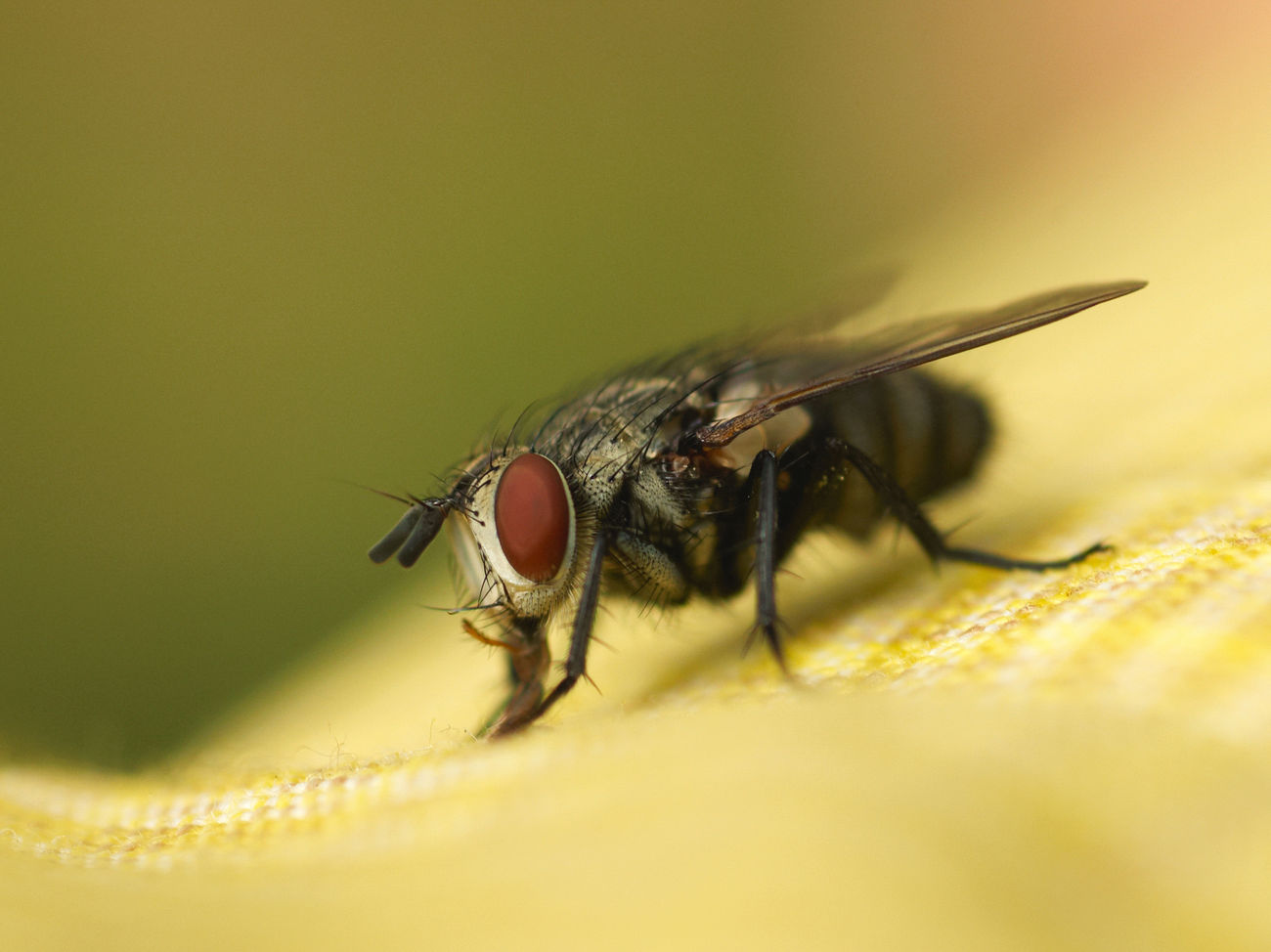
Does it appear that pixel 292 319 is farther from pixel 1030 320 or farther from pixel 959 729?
pixel 959 729

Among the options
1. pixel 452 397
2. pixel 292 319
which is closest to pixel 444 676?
pixel 452 397

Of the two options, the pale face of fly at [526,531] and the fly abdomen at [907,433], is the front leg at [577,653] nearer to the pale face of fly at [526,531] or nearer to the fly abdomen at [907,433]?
the pale face of fly at [526,531]

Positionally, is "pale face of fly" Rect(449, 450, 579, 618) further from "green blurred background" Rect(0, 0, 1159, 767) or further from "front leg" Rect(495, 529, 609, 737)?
"green blurred background" Rect(0, 0, 1159, 767)

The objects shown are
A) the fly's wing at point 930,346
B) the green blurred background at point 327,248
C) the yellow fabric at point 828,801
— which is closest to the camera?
the yellow fabric at point 828,801

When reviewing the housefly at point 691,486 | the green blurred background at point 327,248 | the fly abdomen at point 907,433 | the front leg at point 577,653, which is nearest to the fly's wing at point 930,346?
the housefly at point 691,486

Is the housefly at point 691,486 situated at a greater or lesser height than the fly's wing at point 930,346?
lesser

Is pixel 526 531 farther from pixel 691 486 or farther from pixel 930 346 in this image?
pixel 930 346

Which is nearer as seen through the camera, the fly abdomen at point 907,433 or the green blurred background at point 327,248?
the fly abdomen at point 907,433

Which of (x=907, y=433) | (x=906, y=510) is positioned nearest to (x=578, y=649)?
(x=906, y=510)
